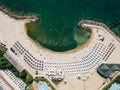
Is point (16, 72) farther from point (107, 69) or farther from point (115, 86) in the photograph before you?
point (115, 86)

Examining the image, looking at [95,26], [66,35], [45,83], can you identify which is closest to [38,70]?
[45,83]

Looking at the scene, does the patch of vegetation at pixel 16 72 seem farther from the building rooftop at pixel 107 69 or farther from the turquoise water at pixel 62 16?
the building rooftop at pixel 107 69

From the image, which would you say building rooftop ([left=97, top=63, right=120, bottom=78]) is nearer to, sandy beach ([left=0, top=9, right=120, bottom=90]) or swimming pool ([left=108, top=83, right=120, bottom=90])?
sandy beach ([left=0, top=9, right=120, bottom=90])

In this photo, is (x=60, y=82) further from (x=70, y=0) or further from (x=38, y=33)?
(x=70, y=0)

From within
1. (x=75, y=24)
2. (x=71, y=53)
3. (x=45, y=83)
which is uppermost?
(x=75, y=24)

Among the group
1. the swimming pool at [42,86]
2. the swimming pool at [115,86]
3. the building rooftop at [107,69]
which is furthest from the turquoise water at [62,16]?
the swimming pool at [115,86]

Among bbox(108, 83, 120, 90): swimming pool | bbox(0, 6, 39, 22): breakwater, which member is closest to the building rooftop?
bbox(108, 83, 120, 90): swimming pool

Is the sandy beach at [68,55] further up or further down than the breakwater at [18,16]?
further down

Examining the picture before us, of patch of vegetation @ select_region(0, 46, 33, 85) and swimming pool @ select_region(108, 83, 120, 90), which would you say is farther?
swimming pool @ select_region(108, 83, 120, 90)
